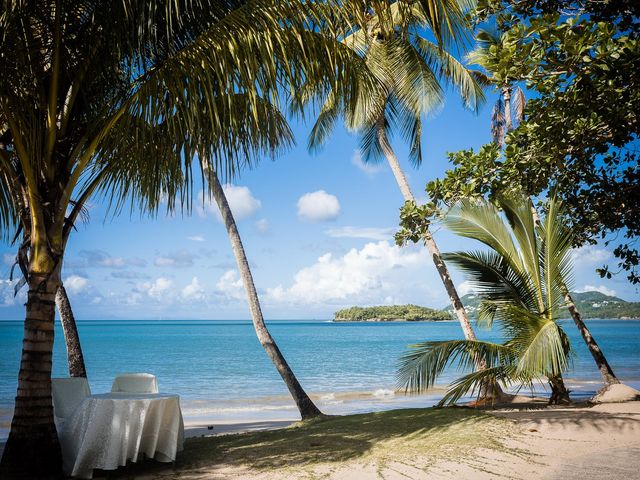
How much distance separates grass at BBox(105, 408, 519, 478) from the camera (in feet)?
14.0

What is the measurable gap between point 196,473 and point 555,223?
17.0 ft

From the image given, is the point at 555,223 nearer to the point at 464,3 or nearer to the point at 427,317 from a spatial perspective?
the point at 464,3

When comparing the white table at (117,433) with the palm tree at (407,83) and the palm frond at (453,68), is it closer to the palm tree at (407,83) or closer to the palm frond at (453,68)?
the palm tree at (407,83)

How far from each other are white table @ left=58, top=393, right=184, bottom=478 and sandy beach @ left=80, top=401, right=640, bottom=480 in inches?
8.5

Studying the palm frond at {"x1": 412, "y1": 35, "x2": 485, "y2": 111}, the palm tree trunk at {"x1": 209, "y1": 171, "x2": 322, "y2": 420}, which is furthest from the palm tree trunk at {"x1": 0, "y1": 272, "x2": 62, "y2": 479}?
the palm frond at {"x1": 412, "y1": 35, "x2": 485, "y2": 111}

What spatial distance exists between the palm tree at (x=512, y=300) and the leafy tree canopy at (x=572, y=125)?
3.75 feet

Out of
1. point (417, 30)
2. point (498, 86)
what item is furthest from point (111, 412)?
point (417, 30)

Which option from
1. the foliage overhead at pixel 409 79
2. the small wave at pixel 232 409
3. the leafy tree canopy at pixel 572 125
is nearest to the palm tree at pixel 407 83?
the foliage overhead at pixel 409 79

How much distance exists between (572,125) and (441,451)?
2846 millimetres

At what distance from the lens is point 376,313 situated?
437 ft

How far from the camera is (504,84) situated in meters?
3.86

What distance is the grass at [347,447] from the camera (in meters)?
4.26

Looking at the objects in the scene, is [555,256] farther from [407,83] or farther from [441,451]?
[407,83]

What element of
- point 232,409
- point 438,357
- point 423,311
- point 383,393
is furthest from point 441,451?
point 423,311
